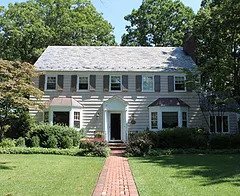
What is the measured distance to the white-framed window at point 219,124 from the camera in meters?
27.6

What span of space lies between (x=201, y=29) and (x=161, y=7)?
1806 cm

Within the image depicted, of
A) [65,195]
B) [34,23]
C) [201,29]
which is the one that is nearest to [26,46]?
[34,23]

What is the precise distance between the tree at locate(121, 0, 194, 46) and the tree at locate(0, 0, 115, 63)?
153 inches

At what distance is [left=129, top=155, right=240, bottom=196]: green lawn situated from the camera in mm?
9828

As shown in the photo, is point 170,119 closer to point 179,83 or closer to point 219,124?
point 179,83

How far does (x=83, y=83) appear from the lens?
27.2 m

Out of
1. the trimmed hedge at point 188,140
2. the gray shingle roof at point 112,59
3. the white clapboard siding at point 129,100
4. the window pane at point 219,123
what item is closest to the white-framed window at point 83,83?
the white clapboard siding at point 129,100

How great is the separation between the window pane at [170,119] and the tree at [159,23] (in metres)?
18.8

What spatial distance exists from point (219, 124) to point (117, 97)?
8.36 m

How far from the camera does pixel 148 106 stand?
26.9 meters

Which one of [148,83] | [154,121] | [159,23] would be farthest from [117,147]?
[159,23]

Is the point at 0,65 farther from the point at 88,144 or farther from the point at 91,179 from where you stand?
the point at 91,179

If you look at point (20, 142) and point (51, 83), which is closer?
point (20, 142)

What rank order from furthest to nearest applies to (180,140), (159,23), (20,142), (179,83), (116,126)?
(159,23) < (179,83) < (116,126) < (180,140) < (20,142)
